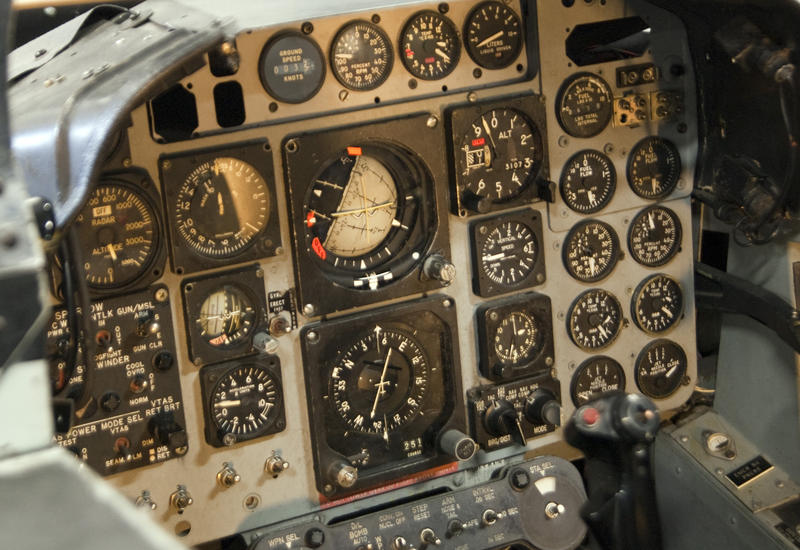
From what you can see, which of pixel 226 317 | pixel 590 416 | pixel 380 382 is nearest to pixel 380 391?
pixel 380 382

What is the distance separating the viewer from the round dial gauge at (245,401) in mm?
3734

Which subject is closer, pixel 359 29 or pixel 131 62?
pixel 131 62

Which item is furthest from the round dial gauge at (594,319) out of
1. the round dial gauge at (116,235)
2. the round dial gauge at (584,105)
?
the round dial gauge at (116,235)

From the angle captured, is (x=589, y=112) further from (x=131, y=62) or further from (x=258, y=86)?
(x=131, y=62)

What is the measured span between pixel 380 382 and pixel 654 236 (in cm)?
125

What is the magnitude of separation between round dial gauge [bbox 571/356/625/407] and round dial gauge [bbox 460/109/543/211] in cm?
77

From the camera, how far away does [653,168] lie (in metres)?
4.33

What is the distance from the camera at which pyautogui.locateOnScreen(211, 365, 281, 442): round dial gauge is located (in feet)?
12.3

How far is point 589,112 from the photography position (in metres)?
4.18

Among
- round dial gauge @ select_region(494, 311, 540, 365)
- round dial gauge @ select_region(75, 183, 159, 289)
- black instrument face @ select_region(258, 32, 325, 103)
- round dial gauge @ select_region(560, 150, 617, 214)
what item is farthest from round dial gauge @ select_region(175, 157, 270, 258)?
round dial gauge @ select_region(560, 150, 617, 214)

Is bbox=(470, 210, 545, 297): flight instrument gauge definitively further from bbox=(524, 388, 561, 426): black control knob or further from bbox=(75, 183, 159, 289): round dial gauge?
bbox=(75, 183, 159, 289): round dial gauge

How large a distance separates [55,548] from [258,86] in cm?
229

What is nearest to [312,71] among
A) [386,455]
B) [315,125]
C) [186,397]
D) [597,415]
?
[315,125]

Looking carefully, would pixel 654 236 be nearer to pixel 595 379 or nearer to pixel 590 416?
pixel 595 379
